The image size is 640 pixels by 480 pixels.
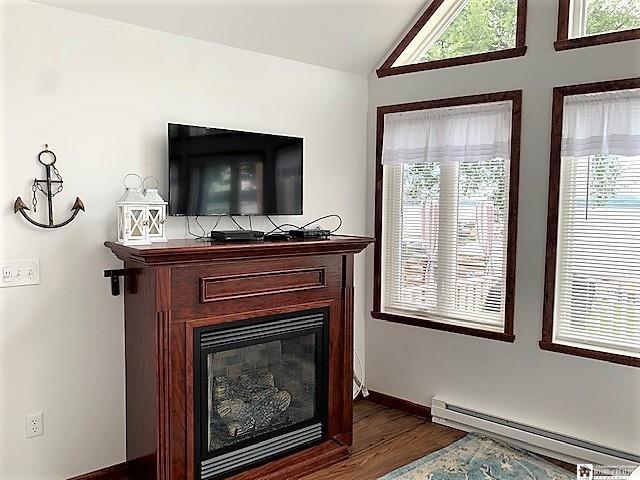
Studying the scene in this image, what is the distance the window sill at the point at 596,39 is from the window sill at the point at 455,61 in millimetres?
215

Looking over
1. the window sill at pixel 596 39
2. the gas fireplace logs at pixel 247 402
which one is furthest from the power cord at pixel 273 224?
the window sill at pixel 596 39

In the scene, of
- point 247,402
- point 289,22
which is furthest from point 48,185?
point 289,22

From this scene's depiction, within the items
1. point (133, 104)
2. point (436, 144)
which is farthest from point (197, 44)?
point (436, 144)

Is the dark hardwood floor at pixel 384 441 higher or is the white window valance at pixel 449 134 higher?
the white window valance at pixel 449 134

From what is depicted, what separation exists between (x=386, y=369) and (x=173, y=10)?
2579 millimetres

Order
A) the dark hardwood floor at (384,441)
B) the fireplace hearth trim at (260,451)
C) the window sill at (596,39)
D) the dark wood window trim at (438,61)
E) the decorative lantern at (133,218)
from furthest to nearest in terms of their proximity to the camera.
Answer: the dark wood window trim at (438,61) → the dark hardwood floor at (384,441) → the window sill at (596,39) → the fireplace hearth trim at (260,451) → the decorative lantern at (133,218)

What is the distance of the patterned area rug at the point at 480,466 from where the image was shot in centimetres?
303

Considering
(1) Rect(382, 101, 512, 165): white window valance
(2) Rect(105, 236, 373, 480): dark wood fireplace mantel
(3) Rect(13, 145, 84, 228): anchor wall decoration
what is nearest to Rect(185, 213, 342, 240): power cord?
(2) Rect(105, 236, 373, 480): dark wood fireplace mantel

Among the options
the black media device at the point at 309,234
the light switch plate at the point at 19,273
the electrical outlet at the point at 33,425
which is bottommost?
the electrical outlet at the point at 33,425

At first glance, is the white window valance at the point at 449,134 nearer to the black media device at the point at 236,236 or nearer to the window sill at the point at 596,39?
the window sill at the point at 596,39

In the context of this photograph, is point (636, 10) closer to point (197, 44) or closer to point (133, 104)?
point (197, 44)

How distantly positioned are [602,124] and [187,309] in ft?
7.29

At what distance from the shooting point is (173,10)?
2.86m

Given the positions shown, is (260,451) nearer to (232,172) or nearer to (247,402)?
(247,402)
